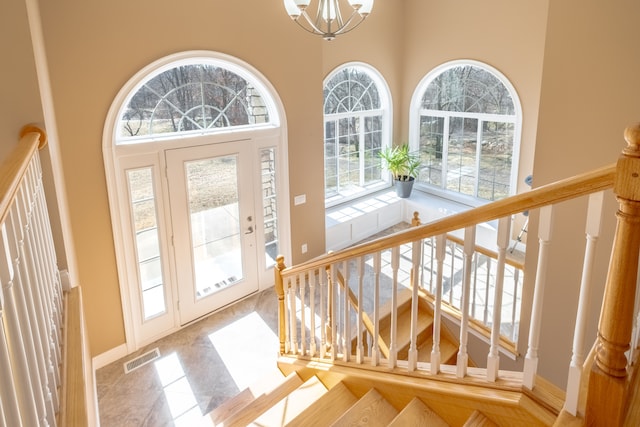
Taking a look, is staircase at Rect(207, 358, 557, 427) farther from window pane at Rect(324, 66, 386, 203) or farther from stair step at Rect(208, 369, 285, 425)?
window pane at Rect(324, 66, 386, 203)

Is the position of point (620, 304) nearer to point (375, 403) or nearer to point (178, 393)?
point (375, 403)

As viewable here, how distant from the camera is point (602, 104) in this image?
2475 millimetres

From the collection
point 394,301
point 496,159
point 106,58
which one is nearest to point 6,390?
point 394,301

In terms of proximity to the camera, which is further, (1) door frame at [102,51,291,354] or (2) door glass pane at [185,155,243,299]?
(2) door glass pane at [185,155,243,299]

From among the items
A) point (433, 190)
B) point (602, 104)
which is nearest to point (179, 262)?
point (602, 104)

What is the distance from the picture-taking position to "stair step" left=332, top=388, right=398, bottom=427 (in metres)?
2.06

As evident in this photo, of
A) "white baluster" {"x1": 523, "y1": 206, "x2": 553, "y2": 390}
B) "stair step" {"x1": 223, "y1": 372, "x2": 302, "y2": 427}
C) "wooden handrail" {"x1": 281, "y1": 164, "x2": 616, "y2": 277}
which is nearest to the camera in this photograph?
"wooden handrail" {"x1": 281, "y1": 164, "x2": 616, "y2": 277}

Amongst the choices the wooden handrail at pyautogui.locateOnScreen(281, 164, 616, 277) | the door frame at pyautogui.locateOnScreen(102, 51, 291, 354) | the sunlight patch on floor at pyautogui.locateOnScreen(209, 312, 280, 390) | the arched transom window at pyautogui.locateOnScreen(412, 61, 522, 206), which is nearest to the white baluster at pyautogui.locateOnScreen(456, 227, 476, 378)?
the wooden handrail at pyautogui.locateOnScreen(281, 164, 616, 277)

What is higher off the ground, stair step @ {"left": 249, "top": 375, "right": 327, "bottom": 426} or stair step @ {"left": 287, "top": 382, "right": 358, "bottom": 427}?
stair step @ {"left": 287, "top": 382, "right": 358, "bottom": 427}

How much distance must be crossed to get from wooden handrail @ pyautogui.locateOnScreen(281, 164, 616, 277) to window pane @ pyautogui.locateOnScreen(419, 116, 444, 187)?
563 cm

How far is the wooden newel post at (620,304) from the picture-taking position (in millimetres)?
1067

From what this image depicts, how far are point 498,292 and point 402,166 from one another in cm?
586

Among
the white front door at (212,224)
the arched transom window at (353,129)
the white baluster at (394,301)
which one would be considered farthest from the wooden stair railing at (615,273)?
the arched transom window at (353,129)

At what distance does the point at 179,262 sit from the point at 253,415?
78.7 inches
